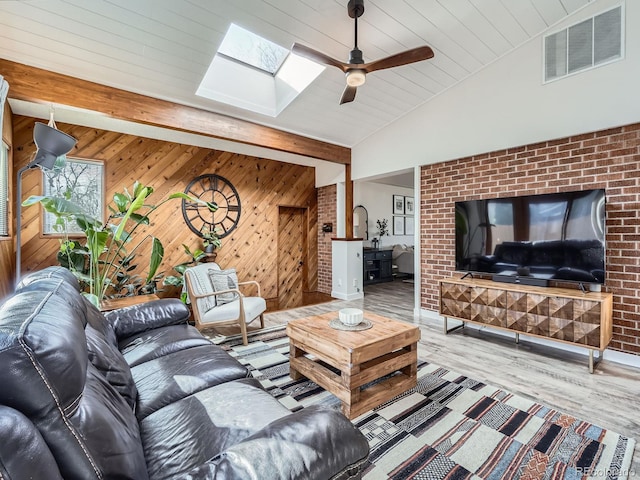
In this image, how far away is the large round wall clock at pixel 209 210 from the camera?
4.89 meters

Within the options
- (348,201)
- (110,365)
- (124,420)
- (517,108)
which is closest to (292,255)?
(348,201)

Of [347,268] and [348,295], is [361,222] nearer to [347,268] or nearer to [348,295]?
[347,268]

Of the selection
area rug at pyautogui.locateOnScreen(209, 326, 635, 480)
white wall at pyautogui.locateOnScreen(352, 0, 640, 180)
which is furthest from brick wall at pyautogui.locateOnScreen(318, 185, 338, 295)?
area rug at pyautogui.locateOnScreen(209, 326, 635, 480)

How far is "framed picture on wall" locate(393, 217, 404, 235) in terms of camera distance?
814 centimetres

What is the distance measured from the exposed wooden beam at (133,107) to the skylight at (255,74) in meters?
0.31

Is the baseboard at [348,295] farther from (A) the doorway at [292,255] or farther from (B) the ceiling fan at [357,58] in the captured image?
(B) the ceiling fan at [357,58]

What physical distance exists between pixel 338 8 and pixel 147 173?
349 centimetres

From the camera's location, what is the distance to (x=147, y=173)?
4480 mm

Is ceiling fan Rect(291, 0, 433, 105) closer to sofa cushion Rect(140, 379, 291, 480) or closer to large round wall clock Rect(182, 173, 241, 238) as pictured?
sofa cushion Rect(140, 379, 291, 480)

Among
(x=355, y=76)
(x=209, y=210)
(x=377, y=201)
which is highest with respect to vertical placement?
(x=355, y=76)

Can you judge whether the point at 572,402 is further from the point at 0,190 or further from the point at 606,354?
the point at 0,190

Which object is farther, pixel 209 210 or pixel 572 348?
pixel 209 210

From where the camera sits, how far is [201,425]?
1.22 metres

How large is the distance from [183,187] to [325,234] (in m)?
2.98
